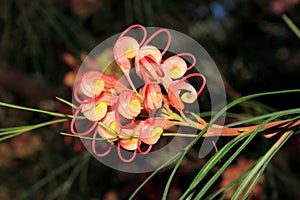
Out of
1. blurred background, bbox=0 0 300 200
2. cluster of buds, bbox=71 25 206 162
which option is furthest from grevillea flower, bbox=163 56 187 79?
blurred background, bbox=0 0 300 200

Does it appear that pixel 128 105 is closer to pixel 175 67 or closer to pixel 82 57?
pixel 175 67

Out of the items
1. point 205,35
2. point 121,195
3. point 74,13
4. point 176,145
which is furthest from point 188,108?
point 74,13

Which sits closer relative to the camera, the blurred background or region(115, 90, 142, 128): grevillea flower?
region(115, 90, 142, 128): grevillea flower

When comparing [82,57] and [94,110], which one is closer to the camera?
[94,110]

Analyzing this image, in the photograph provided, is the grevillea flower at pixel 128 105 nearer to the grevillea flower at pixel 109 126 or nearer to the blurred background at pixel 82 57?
the grevillea flower at pixel 109 126

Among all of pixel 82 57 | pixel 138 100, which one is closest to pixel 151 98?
pixel 138 100

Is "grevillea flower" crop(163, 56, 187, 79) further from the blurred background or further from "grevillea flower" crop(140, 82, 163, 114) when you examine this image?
the blurred background

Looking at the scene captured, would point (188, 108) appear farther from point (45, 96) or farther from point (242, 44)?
point (242, 44)
